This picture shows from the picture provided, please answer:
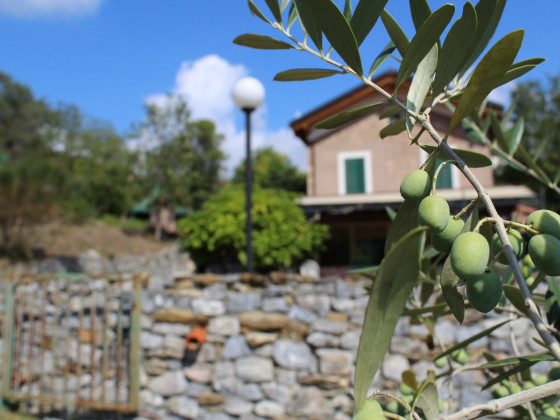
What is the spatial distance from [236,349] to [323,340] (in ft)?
2.56

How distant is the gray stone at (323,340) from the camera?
13.2 ft

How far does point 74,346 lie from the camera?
4.70 meters

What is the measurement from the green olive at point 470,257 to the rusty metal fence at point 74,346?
411 centimetres

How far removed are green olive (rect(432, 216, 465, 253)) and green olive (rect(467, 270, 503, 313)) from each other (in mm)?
44

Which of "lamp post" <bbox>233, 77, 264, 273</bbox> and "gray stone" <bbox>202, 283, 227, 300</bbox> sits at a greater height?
"lamp post" <bbox>233, 77, 264, 273</bbox>

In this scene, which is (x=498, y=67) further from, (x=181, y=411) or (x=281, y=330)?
(x=181, y=411)

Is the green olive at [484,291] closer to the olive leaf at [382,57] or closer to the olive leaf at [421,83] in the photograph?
the olive leaf at [421,83]

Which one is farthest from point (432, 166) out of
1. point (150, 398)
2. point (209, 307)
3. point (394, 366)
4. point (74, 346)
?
point (74, 346)

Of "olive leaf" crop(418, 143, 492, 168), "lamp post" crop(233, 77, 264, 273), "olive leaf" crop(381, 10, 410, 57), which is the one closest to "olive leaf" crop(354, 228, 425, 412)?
"olive leaf" crop(418, 143, 492, 168)

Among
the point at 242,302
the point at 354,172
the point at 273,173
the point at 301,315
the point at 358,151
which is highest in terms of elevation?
the point at 273,173

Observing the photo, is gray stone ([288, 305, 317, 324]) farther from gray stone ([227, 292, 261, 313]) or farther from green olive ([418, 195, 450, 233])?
green olive ([418, 195, 450, 233])

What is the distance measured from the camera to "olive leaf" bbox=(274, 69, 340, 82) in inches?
26.4

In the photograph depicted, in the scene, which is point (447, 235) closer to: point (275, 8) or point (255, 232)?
point (275, 8)

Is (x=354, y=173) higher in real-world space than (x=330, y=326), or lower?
higher
